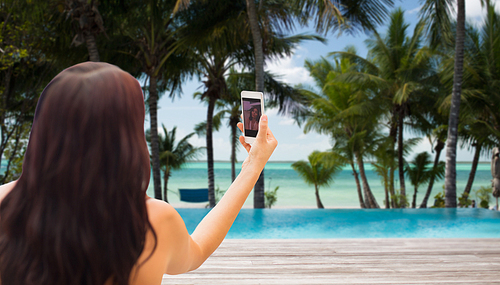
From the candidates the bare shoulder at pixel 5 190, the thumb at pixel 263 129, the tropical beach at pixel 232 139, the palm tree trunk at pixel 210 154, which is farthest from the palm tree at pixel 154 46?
the bare shoulder at pixel 5 190

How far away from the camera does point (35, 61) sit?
9.64m

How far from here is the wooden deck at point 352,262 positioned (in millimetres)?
2752

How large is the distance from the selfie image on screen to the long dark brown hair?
56cm

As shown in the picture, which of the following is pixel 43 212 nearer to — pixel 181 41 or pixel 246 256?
pixel 246 256

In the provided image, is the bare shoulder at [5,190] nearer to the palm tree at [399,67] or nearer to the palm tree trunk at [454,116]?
the palm tree trunk at [454,116]

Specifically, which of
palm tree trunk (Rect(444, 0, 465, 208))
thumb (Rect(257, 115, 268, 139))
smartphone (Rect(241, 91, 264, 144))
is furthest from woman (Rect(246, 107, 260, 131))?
palm tree trunk (Rect(444, 0, 465, 208))

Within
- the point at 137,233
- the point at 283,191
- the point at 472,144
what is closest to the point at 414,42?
the point at 472,144

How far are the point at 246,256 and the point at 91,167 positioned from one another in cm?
287

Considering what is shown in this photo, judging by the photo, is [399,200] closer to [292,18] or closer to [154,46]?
[292,18]

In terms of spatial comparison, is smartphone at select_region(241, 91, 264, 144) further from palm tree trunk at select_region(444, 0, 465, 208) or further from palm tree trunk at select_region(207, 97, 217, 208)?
palm tree trunk at select_region(207, 97, 217, 208)

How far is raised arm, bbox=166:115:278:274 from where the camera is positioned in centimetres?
73

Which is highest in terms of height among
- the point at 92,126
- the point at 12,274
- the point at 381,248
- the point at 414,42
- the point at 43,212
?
the point at 414,42

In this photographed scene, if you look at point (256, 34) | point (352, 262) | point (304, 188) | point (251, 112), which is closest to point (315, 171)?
point (256, 34)

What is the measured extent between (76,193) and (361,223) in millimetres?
7423
